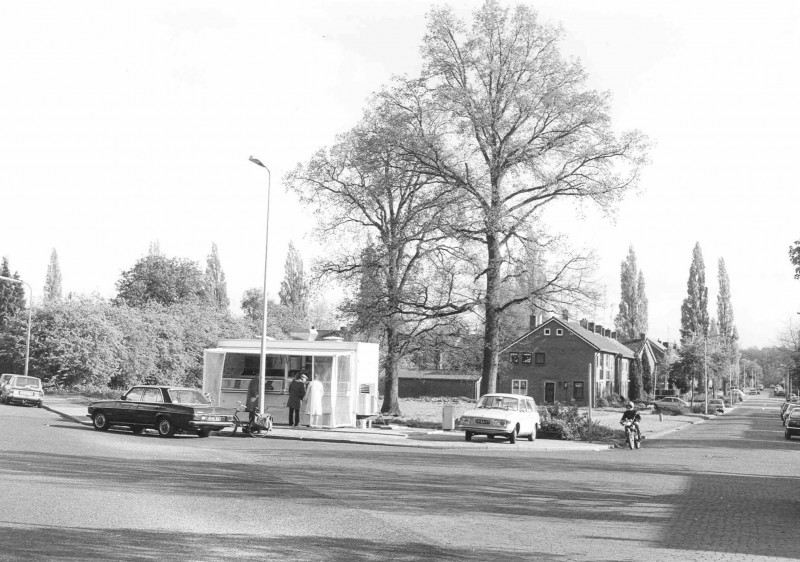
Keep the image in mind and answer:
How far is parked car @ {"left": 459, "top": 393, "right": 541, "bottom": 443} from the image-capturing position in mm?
27016

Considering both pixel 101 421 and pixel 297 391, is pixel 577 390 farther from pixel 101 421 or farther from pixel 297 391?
pixel 101 421

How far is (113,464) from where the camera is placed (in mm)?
16000

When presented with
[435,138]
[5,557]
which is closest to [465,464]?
[5,557]

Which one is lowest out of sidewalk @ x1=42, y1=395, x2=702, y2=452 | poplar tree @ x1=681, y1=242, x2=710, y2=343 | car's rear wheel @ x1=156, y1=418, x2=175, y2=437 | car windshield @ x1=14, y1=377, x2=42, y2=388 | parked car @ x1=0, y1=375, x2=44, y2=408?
sidewalk @ x1=42, y1=395, x2=702, y2=452

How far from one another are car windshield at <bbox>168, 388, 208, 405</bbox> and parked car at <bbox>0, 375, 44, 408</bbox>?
1996 centimetres

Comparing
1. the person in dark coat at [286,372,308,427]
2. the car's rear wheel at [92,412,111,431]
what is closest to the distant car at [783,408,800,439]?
the person in dark coat at [286,372,308,427]

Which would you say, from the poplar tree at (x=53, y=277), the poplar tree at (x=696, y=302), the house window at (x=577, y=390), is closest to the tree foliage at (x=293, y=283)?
the poplar tree at (x=53, y=277)

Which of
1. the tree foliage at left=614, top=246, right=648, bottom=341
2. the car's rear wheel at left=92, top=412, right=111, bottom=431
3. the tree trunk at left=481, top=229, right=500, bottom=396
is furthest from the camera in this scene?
the tree foliage at left=614, top=246, right=648, bottom=341

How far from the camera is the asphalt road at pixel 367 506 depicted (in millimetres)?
8961

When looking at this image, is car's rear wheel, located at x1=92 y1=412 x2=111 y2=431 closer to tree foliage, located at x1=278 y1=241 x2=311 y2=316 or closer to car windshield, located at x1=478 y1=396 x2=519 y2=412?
car windshield, located at x1=478 y1=396 x2=519 y2=412

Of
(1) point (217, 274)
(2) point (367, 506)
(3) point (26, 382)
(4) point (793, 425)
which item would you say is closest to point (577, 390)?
(4) point (793, 425)

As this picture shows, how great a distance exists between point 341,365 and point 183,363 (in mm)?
31396

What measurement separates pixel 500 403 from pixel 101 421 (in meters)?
13.2

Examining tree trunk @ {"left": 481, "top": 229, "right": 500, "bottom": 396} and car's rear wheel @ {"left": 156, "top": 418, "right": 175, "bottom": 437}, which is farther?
tree trunk @ {"left": 481, "top": 229, "right": 500, "bottom": 396}
